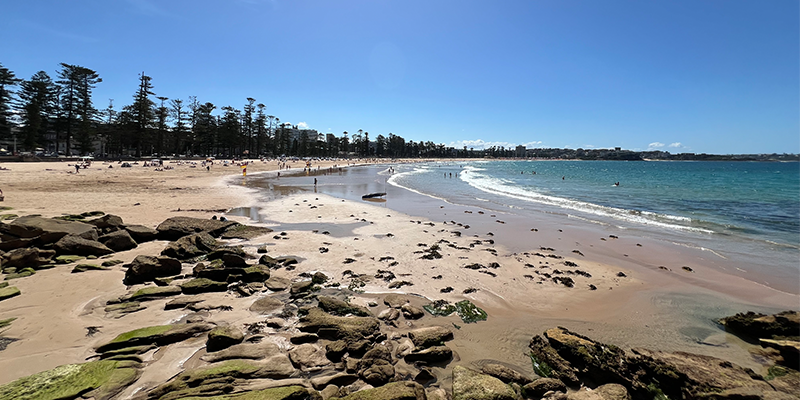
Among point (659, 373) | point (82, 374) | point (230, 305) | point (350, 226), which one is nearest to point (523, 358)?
point (659, 373)

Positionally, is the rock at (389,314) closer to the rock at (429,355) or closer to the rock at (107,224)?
the rock at (429,355)

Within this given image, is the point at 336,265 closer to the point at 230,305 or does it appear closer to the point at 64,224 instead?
the point at 230,305

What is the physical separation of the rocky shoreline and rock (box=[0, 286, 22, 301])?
4 cm

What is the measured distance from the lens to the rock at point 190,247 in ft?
28.0

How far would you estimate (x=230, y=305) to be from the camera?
605cm

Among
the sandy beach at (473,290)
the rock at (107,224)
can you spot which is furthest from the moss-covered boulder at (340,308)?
the rock at (107,224)

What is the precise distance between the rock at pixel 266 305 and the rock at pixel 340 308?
833 mm

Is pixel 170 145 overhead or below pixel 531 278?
overhead

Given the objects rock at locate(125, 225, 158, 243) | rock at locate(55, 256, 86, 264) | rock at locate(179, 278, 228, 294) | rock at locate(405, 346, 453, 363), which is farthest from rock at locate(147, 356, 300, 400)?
rock at locate(125, 225, 158, 243)

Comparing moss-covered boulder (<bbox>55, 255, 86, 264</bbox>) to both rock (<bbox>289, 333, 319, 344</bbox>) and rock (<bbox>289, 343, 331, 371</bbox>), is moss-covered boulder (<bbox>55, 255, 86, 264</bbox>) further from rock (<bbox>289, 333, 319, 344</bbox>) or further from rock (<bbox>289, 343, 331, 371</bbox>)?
rock (<bbox>289, 343, 331, 371</bbox>)

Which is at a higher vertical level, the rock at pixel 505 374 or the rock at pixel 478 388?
the rock at pixel 478 388

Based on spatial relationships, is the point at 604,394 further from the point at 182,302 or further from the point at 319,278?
the point at 182,302

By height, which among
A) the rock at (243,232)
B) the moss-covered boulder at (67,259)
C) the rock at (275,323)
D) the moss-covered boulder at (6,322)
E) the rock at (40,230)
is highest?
the rock at (40,230)

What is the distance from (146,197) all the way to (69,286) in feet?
51.2
